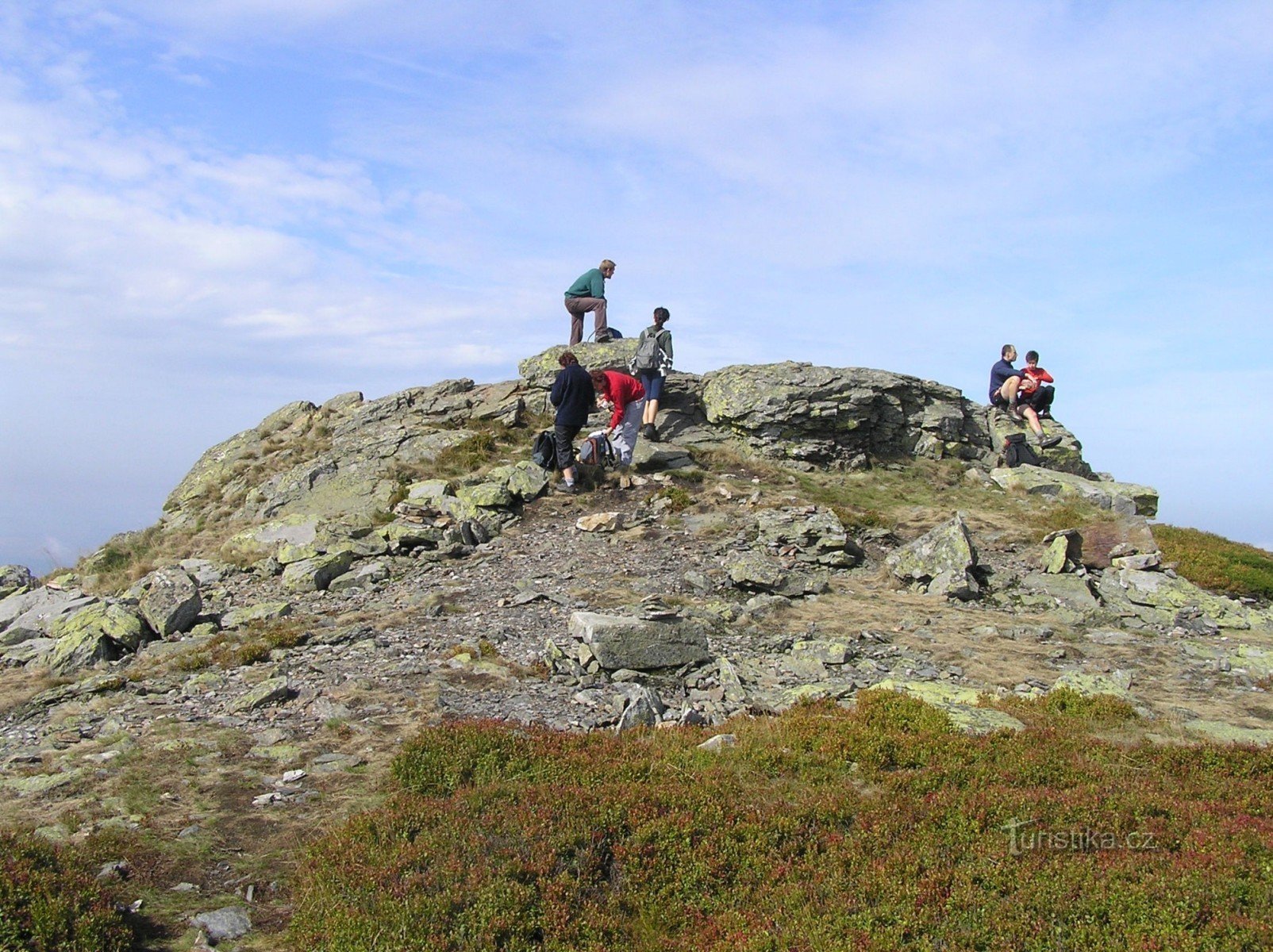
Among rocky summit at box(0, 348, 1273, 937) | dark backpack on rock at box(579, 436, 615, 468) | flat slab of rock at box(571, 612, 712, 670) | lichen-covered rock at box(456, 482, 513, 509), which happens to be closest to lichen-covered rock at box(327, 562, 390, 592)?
rocky summit at box(0, 348, 1273, 937)

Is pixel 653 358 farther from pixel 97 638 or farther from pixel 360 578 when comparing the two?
pixel 97 638

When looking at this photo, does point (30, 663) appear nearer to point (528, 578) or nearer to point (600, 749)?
point (528, 578)

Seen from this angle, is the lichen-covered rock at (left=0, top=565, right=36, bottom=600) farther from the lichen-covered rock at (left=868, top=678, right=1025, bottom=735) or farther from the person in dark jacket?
the lichen-covered rock at (left=868, top=678, right=1025, bottom=735)

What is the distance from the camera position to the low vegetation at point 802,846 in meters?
6.54

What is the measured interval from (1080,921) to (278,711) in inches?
381

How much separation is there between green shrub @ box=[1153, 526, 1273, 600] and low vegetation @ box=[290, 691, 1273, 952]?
1052 centimetres

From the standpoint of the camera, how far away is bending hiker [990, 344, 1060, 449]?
28.5 meters

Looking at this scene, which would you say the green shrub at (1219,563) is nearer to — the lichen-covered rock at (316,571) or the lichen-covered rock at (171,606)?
the lichen-covered rock at (316,571)

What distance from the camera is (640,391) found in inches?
A: 869

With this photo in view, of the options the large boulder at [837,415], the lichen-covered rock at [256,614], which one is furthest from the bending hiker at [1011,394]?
the lichen-covered rock at [256,614]

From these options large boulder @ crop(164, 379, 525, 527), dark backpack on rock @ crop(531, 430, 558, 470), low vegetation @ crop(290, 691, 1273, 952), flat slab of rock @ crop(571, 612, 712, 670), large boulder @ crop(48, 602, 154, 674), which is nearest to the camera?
low vegetation @ crop(290, 691, 1273, 952)

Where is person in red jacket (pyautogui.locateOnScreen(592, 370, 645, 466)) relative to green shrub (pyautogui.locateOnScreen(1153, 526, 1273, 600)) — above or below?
above

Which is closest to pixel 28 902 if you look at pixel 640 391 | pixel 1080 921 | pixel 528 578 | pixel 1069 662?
pixel 1080 921

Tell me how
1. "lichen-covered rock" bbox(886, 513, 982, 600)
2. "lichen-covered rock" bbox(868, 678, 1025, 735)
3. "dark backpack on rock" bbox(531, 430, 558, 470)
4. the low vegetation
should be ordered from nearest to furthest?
the low vegetation
"lichen-covered rock" bbox(868, 678, 1025, 735)
"lichen-covered rock" bbox(886, 513, 982, 600)
"dark backpack on rock" bbox(531, 430, 558, 470)
